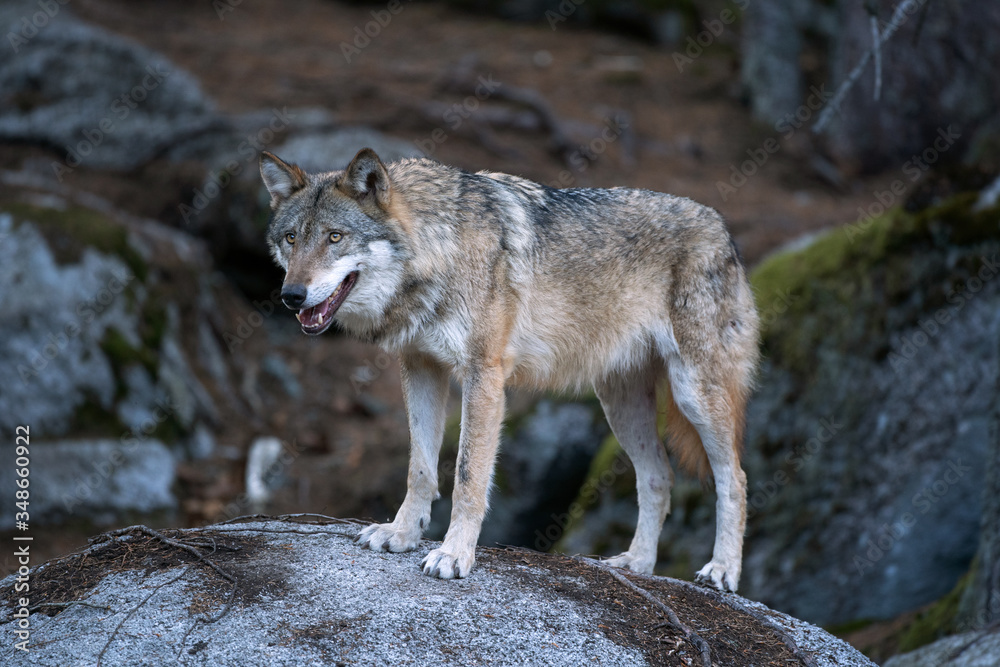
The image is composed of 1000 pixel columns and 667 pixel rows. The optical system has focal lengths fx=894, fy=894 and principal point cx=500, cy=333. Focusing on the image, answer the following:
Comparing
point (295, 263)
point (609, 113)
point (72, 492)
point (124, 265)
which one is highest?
point (295, 263)

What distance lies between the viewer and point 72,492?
9203 mm

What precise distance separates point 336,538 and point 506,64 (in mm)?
14425

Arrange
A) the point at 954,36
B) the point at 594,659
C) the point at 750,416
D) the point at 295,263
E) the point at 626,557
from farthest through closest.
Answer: the point at 954,36 → the point at 750,416 → the point at 626,557 → the point at 295,263 → the point at 594,659

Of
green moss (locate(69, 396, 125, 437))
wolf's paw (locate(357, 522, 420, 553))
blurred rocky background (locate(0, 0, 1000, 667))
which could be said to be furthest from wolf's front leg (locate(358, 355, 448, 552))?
green moss (locate(69, 396, 125, 437))

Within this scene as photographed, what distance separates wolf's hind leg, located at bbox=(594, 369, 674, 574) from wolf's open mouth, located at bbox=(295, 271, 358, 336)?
202 cm

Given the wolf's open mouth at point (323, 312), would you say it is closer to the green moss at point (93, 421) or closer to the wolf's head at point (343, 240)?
the wolf's head at point (343, 240)

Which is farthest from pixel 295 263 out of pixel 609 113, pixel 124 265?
pixel 609 113

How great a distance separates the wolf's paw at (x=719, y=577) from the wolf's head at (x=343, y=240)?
8.28 feet

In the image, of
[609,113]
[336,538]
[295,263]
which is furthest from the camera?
[609,113]

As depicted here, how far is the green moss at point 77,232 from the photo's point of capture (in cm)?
1004

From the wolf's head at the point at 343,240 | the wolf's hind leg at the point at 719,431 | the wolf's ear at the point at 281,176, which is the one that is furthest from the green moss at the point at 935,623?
the wolf's ear at the point at 281,176

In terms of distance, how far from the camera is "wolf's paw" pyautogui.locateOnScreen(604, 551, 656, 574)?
565 cm

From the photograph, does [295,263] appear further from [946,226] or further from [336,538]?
[946,226]

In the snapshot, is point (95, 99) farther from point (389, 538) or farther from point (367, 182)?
point (389, 538)
